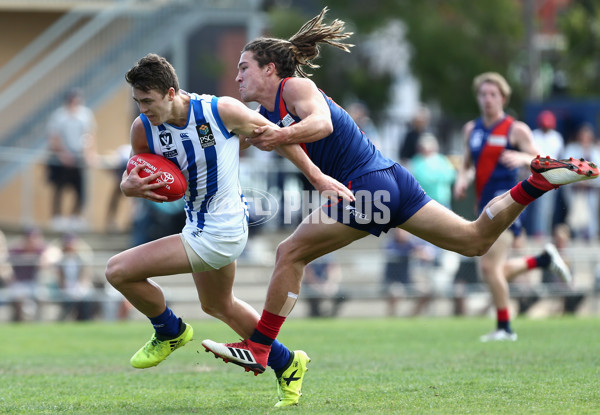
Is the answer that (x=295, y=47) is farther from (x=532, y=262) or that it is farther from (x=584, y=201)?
(x=584, y=201)

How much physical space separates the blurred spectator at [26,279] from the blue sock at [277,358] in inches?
307

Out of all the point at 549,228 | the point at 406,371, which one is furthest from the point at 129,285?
the point at 549,228

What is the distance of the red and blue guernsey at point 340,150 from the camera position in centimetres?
603

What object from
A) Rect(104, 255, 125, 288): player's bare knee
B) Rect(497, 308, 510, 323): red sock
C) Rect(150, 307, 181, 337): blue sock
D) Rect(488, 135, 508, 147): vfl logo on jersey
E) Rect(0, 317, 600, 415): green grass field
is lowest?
Rect(0, 317, 600, 415): green grass field

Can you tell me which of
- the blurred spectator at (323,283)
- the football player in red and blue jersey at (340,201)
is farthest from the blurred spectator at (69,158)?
the football player in red and blue jersey at (340,201)

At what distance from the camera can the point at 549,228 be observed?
50.7 ft

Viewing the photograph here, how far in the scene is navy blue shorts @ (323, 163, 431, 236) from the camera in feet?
19.4

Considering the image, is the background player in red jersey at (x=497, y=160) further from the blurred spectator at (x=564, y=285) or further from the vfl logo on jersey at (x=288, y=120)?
the blurred spectator at (x=564, y=285)

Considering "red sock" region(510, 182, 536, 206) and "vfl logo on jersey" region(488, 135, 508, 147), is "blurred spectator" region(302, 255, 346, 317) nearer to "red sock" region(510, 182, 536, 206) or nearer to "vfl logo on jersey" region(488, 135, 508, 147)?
"vfl logo on jersey" region(488, 135, 508, 147)

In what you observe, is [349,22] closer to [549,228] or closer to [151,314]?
[549,228]

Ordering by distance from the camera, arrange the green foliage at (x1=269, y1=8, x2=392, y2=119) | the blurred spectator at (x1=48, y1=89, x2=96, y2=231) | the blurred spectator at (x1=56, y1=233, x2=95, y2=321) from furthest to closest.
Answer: the green foliage at (x1=269, y1=8, x2=392, y2=119) → the blurred spectator at (x1=48, y1=89, x2=96, y2=231) → the blurred spectator at (x1=56, y1=233, x2=95, y2=321)

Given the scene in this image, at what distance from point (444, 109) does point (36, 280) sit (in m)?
12.6

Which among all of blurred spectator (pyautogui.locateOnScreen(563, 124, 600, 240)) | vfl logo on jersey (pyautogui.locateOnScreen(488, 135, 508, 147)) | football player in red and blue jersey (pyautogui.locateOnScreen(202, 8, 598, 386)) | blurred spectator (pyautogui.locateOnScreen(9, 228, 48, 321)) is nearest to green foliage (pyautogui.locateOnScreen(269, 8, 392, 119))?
blurred spectator (pyautogui.locateOnScreen(563, 124, 600, 240))

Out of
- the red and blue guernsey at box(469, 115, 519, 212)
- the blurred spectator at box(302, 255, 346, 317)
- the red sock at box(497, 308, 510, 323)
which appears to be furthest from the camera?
the blurred spectator at box(302, 255, 346, 317)
